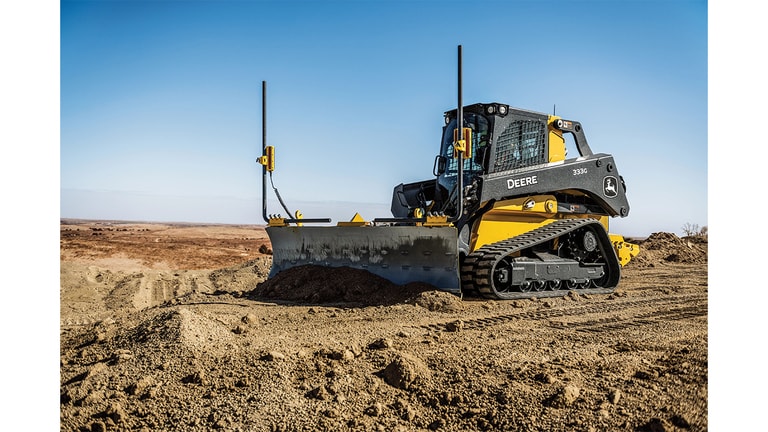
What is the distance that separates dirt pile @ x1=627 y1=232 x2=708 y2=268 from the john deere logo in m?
4.52

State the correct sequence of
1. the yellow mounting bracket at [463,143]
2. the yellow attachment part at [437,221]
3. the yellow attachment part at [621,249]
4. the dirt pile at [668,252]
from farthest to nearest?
the dirt pile at [668,252]
the yellow attachment part at [621,249]
the yellow attachment part at [437,221]
the yellow mounting bracket at [463,143]

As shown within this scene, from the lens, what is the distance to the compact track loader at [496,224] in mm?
7891

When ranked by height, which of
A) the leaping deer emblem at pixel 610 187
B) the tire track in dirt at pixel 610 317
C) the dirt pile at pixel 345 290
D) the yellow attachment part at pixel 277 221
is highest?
the leaping deer emblem at pixel 610 187

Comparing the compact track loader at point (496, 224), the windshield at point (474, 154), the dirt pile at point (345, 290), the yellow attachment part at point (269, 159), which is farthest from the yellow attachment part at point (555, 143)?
the yellow attachment part at point (269, 159)

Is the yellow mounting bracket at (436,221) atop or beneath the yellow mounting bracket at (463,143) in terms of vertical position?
beneath

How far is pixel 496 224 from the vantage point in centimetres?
855

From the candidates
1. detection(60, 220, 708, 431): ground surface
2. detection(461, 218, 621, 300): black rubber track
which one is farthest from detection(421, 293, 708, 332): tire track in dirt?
detection(461, 218, 621, 300): black rubber track

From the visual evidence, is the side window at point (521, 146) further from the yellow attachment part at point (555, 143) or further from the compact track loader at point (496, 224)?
the yellow attachment part at point (555, 143)

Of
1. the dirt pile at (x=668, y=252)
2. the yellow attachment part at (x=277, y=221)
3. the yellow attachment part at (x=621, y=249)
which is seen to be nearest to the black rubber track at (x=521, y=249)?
the yellow attachment part at (x=621, y=249)

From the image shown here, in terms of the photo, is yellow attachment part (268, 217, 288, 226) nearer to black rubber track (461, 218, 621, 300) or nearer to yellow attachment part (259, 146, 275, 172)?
yellow attachment part (259, 146, 275, 172)

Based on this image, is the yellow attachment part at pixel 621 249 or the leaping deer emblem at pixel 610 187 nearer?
the leaping deer emblem at pixel 610 187

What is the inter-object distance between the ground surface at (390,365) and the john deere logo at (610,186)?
7.24ft

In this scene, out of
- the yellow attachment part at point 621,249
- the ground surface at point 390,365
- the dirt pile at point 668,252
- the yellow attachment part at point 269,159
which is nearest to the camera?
the ground surface at point 390,365

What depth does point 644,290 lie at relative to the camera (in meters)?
9.59
